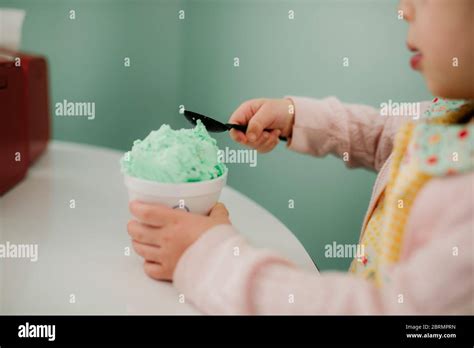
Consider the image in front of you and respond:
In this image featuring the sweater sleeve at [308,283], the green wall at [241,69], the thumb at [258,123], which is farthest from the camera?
the green wall at [241,69]

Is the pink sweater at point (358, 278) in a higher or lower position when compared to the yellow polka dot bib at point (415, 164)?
lower

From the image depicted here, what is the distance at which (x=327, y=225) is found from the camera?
3.51ft

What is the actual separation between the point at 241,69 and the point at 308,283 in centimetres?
103

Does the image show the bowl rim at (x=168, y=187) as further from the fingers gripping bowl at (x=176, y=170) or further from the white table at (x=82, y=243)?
the white table at (x=82, y=243)

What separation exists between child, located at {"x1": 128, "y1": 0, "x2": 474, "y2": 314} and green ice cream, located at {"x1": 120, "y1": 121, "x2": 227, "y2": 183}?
4 cm

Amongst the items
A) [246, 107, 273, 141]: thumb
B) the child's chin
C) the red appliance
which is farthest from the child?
the red appliance

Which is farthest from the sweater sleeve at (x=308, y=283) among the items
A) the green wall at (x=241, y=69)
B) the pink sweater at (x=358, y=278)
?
the green wall at (x=241, y=69)

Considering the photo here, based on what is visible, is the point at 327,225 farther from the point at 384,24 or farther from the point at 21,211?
the point at 21,211

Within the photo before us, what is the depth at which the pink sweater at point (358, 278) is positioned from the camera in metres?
0.38

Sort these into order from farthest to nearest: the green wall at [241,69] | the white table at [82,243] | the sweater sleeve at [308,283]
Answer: the green wall at [241,69], the white table at [82,243], the sweater sleeve at [308,283]

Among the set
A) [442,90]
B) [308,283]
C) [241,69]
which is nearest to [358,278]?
[308,283]

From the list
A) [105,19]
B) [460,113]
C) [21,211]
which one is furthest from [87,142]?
[460,113]

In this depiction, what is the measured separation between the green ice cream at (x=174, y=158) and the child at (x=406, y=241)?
4 cm
